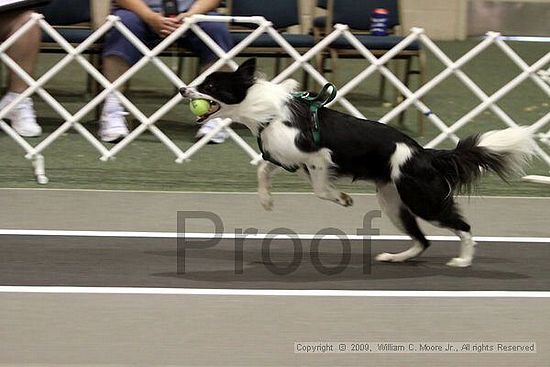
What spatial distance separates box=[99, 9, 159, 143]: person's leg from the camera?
6.68 metres

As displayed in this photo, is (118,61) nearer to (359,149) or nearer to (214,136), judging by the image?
(214,136)

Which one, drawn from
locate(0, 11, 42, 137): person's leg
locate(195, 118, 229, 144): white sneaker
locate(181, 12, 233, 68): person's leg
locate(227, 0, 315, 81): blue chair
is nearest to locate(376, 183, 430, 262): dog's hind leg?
locate(195, 118, 229, 144): white sneaker

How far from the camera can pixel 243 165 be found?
6.44m

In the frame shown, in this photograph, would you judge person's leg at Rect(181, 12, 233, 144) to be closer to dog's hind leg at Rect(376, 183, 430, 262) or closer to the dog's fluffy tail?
dog's hind leg at Rect(376, 183, 430, 262)

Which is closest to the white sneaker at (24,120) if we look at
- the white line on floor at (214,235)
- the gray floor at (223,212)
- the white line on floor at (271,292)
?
the gray floor at (223,212)

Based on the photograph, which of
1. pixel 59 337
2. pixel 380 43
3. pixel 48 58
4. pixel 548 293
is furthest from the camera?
pixel 48 58

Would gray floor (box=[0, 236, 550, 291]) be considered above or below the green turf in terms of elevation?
above

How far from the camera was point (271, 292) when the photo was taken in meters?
4.08

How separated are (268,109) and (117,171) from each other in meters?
2.11

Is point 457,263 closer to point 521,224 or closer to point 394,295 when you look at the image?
point 394,295

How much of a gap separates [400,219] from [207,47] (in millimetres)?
2704

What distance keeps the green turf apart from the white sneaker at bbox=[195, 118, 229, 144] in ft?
0.18

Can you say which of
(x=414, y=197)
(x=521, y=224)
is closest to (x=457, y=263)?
(x=414, y=197)

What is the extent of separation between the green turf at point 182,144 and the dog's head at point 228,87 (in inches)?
63.7
